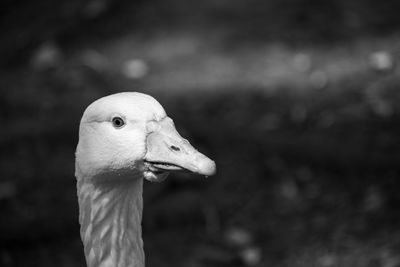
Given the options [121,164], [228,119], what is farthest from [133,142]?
[228,119]

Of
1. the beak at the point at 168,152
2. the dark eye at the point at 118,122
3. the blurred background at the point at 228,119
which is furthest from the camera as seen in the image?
the blurred background at the point at 228,119

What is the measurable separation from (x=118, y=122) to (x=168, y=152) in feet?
0.88

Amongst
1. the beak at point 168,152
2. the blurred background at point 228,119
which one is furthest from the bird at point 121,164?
the blurred background at point 228,119

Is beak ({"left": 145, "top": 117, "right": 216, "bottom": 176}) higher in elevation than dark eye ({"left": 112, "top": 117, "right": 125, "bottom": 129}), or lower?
A: lower

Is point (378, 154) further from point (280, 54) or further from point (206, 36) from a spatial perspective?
point (206, 36)

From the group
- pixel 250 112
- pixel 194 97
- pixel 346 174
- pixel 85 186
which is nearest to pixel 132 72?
pixel 194 97

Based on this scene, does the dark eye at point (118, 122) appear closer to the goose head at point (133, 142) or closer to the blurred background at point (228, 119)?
the goose head at point (133, 142)

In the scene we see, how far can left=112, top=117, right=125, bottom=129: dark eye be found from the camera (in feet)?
8.43

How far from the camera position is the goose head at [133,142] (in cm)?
247

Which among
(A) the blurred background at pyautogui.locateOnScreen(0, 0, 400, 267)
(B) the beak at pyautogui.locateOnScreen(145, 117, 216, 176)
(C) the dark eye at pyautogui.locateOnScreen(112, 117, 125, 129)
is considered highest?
(A) the blurred background at pyautogui.locateOnScreen(0, 0, 400, 267)

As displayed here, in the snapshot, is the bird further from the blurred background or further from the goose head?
the blurred background

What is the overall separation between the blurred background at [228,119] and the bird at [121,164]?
1.80 metres

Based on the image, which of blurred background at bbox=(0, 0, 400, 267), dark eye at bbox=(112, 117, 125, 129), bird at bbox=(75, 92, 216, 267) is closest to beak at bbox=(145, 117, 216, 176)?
bird at bbox=(75, 92, 216, 267)

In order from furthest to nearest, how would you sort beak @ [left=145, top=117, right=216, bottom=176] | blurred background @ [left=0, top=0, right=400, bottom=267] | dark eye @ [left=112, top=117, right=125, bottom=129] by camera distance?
blurred background @ [left=0, top=0, right=400, bottom=267]
dark eye @ [left=112, top=117, right=125, bottom=129]
beak @ [left=145, top=117, right=216, bottom=176]
